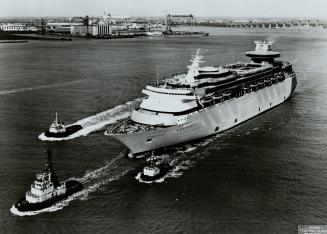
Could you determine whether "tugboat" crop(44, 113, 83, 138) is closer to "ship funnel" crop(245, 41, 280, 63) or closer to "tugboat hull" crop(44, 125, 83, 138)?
"tugboat hull" crop(44, 125, 83, 138)

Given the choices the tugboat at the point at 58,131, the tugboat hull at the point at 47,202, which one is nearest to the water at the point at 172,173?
the tugboat hull at the point at 47,202

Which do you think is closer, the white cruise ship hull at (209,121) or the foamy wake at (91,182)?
the foamy wake at (91,182)

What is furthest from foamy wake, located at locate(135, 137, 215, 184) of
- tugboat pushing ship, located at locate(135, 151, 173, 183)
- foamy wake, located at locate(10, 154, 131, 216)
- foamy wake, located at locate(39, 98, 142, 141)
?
foamy wake, located at locate(39, 98, 142, 141)

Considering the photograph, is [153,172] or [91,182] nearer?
[91,182]

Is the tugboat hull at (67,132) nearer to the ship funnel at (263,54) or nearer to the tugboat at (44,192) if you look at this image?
the tugboat at (44,192)

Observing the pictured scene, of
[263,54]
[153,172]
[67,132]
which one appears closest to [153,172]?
[153,172]

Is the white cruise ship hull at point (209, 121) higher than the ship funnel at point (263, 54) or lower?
lower

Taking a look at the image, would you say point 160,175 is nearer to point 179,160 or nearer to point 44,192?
point 179,160
